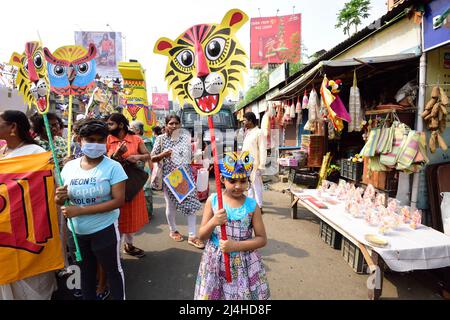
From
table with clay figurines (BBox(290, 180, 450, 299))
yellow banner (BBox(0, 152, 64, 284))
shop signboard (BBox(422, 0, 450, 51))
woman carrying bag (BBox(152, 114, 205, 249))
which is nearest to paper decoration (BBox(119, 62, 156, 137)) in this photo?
woman carrying bag (BBox(152, 114, 205, 249))

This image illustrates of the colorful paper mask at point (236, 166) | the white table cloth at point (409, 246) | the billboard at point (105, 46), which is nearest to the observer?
the colorful paper mask at point (236, 166)

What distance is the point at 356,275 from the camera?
9.24 ft

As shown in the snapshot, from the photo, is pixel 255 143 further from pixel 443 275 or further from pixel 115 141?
pixel 443 275

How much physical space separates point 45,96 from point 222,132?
19.3ft

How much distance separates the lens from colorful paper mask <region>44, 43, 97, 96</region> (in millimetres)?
2801

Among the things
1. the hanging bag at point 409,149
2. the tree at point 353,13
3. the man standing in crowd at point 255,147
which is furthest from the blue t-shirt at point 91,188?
the tree at point 353,13

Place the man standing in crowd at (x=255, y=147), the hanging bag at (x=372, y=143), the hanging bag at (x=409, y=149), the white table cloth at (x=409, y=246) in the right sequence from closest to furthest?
the white table cloth at (x=409, y=246)
the hanging bag at (x=409, y=149)
the hanging bag at (x=372, y=143)
the man standing in crowd at (x=255, y=147)

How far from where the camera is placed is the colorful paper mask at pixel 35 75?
259cm

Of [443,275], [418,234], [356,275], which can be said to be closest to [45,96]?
[356,275]

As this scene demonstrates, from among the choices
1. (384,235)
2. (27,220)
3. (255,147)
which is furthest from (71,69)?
(384,235)

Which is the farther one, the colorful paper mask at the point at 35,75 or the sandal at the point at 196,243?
the sandal at the point at 196,243

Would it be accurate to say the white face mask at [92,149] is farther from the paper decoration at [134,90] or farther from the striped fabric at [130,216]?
the paper decoration at [134,90]

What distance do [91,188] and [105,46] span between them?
2590cm

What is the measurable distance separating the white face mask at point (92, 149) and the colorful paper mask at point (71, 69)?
57.8 inches
